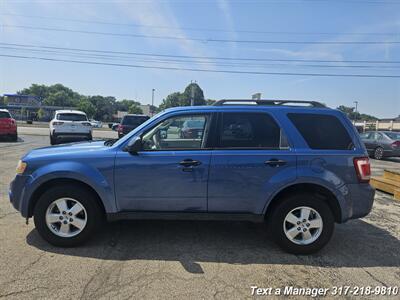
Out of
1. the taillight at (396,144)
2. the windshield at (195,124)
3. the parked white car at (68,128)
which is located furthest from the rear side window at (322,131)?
the taillight at (396,144)

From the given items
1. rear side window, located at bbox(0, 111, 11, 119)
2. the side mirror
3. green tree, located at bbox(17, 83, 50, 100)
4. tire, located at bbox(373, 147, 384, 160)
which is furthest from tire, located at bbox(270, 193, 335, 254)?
green tree, located at bbox(17, 83, 50, 100)

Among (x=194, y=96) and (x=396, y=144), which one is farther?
(x=194, y=96)

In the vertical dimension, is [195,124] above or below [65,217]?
above

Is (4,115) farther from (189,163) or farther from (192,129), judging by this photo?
(189,163)

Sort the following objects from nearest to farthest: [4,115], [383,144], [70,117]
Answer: [70,117]
[383,144]
[4,115]

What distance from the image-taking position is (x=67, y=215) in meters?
4.00

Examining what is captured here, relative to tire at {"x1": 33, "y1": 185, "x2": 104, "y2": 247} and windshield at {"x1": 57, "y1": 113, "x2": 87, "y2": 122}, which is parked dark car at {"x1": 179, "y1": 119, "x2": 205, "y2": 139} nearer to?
tire at {"x1": 33, "y1": 185, "x2": 104, "y2": 247}

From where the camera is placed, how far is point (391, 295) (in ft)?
10.5

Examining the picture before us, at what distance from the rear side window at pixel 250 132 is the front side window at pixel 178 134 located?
28 cm

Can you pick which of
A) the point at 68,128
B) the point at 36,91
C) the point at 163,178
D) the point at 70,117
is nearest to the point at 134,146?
the point at 163,178

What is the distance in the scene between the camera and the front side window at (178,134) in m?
4.08

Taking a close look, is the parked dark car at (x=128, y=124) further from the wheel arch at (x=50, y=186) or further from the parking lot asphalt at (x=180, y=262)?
the wheel arch at (x=50, y=186)

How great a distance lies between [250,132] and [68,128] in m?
12.2

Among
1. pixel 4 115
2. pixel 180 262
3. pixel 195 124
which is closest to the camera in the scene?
pixel 180 262
